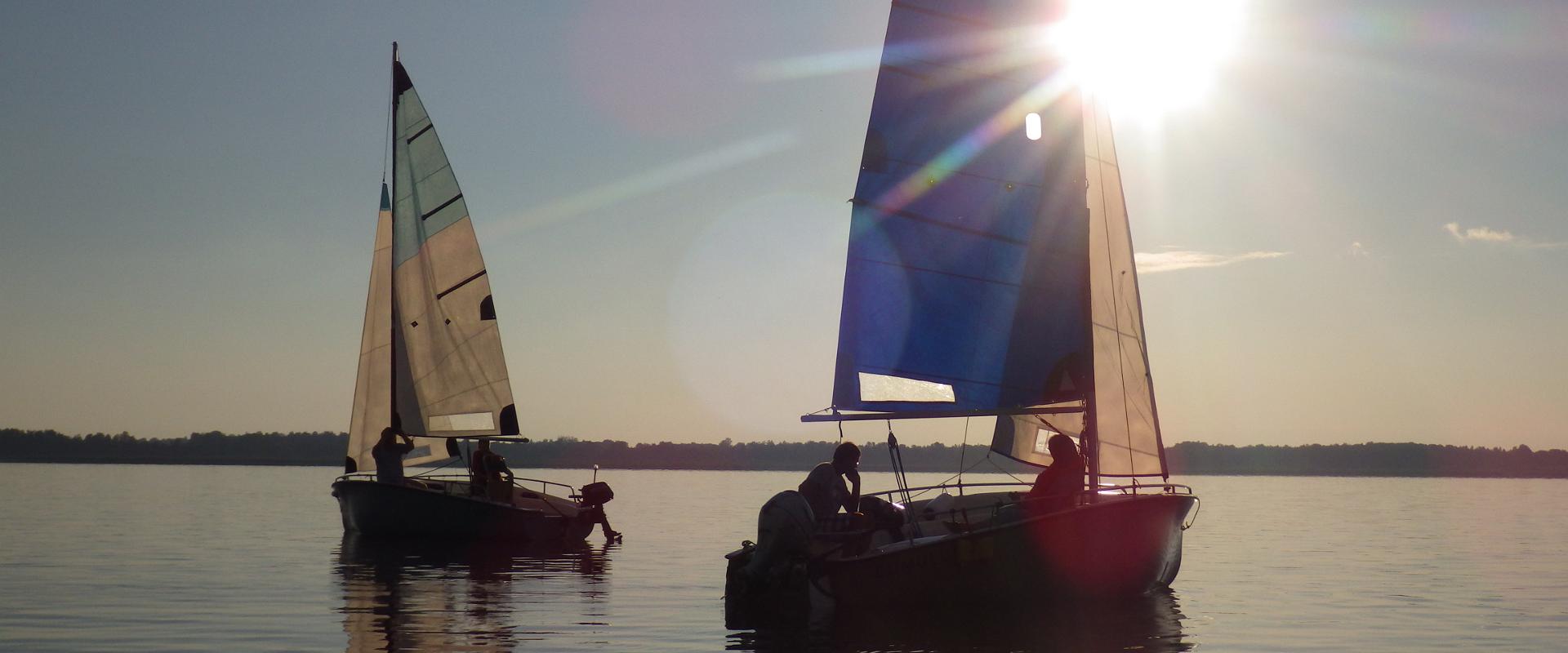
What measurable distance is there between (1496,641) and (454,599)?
13.9 metres

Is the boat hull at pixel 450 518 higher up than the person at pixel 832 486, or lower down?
lower down

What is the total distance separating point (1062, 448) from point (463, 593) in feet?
30.8

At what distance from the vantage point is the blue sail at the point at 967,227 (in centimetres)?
2012

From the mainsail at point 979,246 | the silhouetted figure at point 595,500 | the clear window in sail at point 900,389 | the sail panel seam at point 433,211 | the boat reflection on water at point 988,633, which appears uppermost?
the sail panel seam at point 433,211

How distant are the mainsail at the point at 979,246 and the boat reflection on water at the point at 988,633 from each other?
8.98 ft

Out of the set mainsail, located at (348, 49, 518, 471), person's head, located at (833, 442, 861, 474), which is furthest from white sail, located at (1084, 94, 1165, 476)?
mainsail, located at (348, 49, 518, 471)

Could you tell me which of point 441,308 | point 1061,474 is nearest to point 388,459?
point 441,308

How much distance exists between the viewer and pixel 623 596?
859 inches

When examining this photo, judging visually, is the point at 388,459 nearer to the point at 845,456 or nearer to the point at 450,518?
the point at 450,518

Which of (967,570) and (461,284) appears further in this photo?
(461,284)

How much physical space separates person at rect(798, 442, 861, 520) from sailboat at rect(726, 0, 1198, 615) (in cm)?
34

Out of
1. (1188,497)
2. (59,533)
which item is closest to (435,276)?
(59,533)

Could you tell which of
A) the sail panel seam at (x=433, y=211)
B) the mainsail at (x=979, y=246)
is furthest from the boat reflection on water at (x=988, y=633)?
the sail panel seam at (x=433, y=211)

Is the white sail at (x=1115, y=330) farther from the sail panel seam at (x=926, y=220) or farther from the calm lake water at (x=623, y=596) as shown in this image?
the calm lake water at (x=623, y=596)
